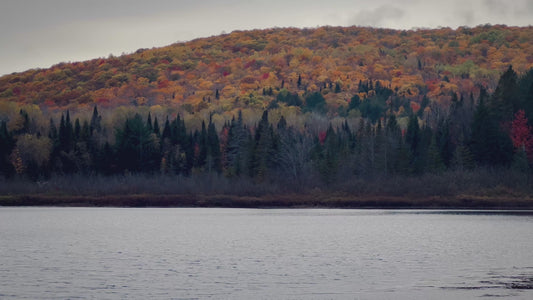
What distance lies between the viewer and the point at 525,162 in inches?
3098

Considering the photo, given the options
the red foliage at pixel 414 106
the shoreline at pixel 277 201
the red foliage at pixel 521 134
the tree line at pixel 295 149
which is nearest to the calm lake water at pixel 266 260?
the shoreline at pixel 277 201

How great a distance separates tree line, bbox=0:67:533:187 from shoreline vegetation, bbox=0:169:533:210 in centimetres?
508

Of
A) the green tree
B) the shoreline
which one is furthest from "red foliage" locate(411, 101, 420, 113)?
the shoreline

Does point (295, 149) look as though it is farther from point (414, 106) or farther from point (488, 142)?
point (414, 106)

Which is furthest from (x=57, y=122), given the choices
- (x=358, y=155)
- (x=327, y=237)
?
(x=327, y=237)

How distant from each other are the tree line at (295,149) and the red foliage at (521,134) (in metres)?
0.12

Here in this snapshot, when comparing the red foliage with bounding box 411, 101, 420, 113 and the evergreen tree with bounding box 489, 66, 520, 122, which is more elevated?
the red foliage with bounding box 411, 101, 420, 113

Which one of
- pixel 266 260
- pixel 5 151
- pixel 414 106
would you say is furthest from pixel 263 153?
pixel 414 106

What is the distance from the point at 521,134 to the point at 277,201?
3140 cm

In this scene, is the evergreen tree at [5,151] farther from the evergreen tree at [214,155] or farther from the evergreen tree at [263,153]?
the evergreen tree at [263,153]

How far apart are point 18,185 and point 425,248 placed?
6488cm

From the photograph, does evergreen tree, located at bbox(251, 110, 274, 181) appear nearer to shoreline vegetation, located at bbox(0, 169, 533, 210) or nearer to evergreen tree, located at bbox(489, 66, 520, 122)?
shoreline vegetation, located at bbox(0, 169, 533, 210)

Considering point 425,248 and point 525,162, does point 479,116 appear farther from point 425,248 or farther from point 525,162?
point 425,248

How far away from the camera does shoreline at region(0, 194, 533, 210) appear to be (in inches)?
2793
